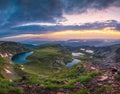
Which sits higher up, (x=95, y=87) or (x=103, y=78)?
(x=103, y=78)

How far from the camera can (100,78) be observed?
30.1 m

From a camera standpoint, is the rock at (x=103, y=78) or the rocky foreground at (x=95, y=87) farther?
the rock at (x=103, y=78)

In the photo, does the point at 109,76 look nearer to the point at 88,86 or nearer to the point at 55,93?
the point at 88,86

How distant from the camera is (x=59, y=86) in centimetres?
2928

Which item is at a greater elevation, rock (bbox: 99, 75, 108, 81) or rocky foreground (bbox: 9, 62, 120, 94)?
rock (bbox: 99, 75, 108, 81)

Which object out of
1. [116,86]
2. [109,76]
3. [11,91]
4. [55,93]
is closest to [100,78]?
[109,76]

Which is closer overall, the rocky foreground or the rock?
the rocky foreground

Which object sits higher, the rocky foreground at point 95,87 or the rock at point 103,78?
the rock at point 103,78

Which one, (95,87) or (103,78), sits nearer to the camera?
(95,87)

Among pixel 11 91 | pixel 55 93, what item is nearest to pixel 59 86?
pixel 55 93

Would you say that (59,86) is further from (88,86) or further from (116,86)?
(116,86)

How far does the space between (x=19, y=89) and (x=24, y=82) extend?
2942 mm

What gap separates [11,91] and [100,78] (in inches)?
364

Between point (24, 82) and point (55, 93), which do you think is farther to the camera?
point (24, 82)
